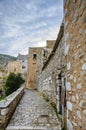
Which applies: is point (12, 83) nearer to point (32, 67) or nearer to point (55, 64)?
point (32, 67)

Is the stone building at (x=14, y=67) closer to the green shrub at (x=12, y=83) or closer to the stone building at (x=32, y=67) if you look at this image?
the stone building at (x=32, y=67)

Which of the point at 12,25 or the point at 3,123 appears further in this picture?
the point at 12,25

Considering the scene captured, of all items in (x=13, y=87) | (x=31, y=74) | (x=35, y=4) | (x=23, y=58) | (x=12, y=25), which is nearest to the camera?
(x=35, y=4)

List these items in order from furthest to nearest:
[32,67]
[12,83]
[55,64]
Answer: [32,67] → [12,83] → [55,64]

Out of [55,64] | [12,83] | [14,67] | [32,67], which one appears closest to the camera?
[55,64]

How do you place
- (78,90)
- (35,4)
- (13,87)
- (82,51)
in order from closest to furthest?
(82,51) < (78,90) < (35,4) < (13,87)

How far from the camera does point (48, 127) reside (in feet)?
13.2

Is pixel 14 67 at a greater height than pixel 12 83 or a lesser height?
greater

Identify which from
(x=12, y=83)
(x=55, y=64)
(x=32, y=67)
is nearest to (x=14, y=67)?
(x=32, y=67)

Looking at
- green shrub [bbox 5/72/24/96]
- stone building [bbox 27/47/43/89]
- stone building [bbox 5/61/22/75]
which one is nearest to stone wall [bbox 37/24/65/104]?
green shrub [bbox 5/72/24/96]

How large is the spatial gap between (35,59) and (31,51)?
5.69 feet

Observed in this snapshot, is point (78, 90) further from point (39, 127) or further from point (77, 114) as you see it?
point (39, 127)

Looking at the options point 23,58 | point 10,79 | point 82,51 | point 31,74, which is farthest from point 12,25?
point 23,58

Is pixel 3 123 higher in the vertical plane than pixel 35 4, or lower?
lower
